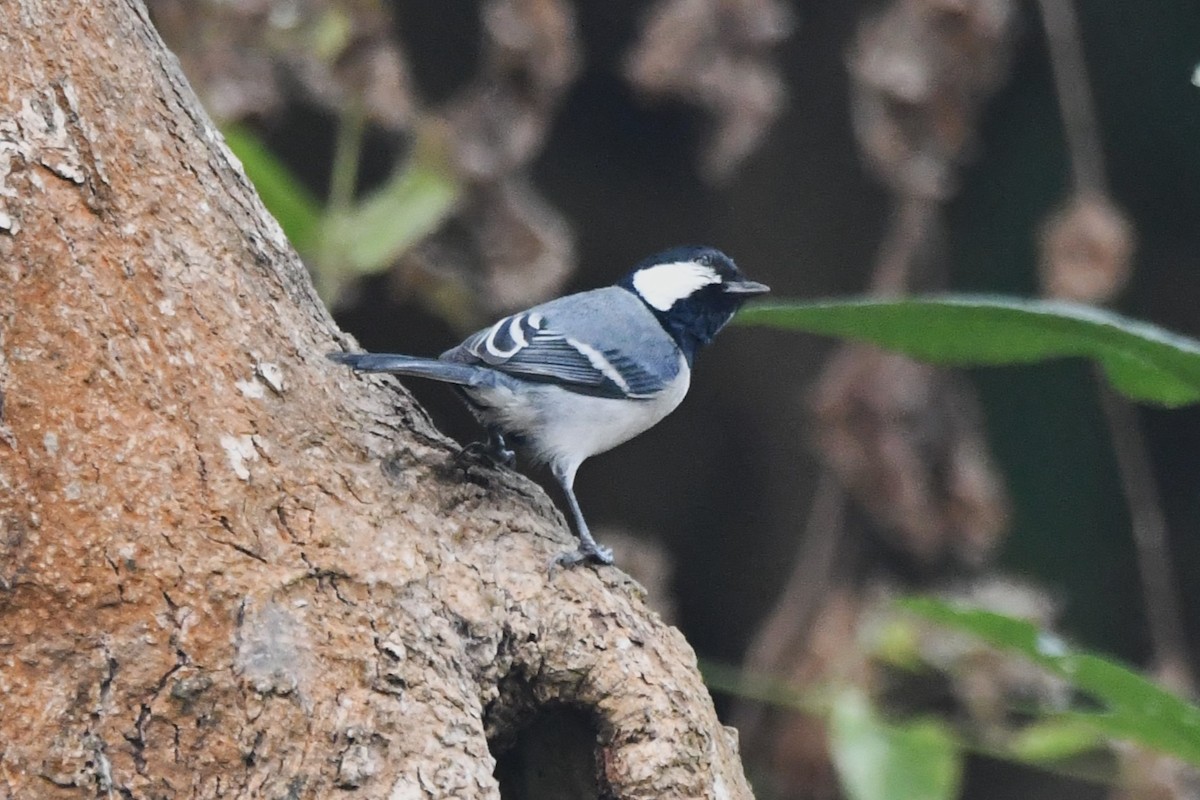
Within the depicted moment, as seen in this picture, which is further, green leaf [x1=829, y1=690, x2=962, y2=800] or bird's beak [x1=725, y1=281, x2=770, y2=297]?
green leaf [x1=829, y1=690, x2=962, y2=800]

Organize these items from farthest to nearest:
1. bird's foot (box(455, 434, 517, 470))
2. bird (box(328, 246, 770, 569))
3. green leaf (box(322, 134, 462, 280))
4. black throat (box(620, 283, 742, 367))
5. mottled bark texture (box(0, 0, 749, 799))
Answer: green leaf (box(322, 134, 462, 280)), black throat (box(620, 283, 742, 367)), bird (box(328, 246, 770, 569)), bird's foot (box(455, 434, 517, 470)), mottled bark texture (box(0, 0, 749, 799))

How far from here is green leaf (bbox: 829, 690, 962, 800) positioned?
10.3ft

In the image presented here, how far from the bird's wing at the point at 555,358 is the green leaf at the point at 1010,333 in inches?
21.8

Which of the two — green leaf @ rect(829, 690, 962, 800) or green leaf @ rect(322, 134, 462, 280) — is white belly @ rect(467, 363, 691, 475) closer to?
green leaf @ rect(322, 134, 462, 280)

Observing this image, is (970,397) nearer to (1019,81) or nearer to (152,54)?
(1019,81)

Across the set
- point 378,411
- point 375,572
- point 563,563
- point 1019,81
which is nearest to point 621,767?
point 563,563

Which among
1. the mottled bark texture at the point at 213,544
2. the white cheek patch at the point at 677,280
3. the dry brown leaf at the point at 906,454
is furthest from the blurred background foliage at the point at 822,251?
the mottled bark texture at the point at 213,544

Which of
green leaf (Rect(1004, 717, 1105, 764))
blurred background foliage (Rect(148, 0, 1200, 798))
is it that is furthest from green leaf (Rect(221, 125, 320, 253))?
green leaf (Rect(1004, 717, 1105, 764))

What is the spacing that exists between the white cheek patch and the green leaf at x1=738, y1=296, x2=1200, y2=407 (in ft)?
3.08

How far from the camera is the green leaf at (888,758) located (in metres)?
3.15

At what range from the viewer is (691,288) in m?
2.65

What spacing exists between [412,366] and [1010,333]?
0.79m

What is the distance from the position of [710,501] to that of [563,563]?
117 inches

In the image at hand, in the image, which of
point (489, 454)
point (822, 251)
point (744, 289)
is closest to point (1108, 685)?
point (489, 454)
